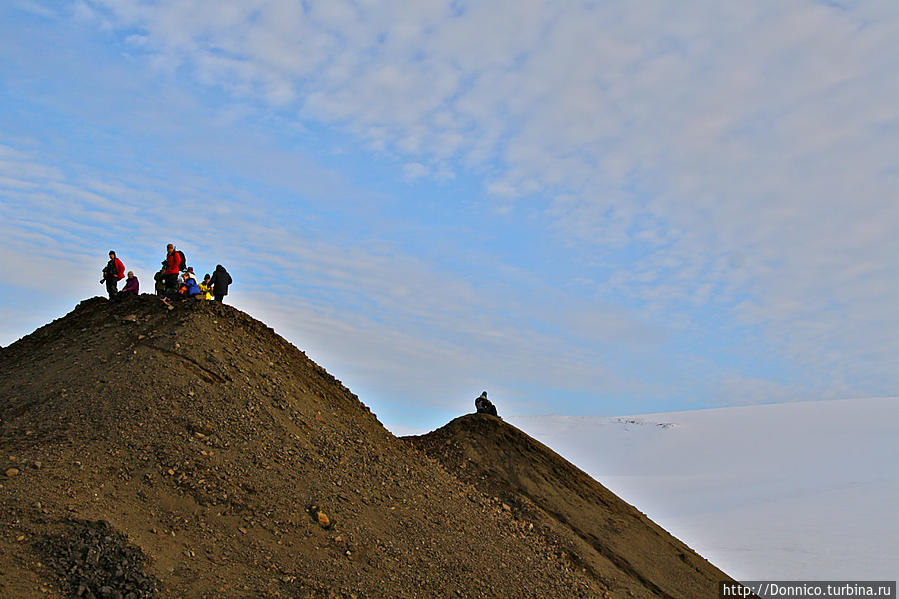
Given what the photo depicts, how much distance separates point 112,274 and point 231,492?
23.0ft

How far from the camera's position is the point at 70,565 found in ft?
23.3

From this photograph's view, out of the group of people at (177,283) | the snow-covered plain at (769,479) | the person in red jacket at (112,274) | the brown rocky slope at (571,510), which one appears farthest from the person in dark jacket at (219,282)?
the snow-covered plain at (769,479)

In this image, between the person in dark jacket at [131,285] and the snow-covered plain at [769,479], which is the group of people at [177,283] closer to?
the person in dark jacket at [131,285]

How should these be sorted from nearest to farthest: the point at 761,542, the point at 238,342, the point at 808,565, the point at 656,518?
the point at 238,342 < the point at 808,565 < the point at 761,542 < the point at 656,518

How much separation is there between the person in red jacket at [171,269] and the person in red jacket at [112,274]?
1311mm

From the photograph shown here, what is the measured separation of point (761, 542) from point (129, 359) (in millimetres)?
20429

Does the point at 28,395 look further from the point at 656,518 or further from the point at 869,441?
the point at 869,441

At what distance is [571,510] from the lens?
1432cm

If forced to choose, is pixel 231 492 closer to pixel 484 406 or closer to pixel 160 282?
pixel 160 282

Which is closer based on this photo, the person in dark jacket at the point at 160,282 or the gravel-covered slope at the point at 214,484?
the gravel-covered slope at the point at 214,484

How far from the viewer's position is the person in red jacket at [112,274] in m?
13.7

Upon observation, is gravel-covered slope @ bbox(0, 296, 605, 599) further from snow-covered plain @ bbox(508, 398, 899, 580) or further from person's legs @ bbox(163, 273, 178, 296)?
snow-covered plain @ bbox(508, 398, 899, 580)

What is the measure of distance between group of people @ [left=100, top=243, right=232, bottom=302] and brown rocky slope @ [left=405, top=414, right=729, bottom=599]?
569cm

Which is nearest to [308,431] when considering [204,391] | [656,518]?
[204,391]
